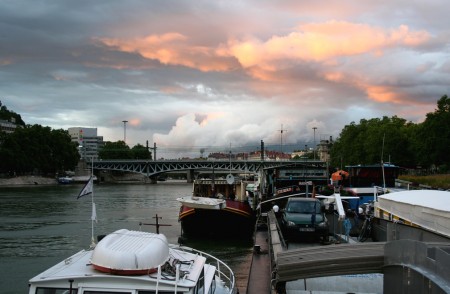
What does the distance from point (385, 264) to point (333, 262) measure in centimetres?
97

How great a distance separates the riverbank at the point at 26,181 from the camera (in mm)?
113444

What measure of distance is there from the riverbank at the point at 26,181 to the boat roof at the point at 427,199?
107149 mm

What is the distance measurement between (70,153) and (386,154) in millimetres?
91701

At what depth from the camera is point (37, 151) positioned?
12800 cm

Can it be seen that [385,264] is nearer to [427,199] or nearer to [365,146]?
[427,199]

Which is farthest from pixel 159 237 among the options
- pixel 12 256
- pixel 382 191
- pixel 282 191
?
pixel 382 191

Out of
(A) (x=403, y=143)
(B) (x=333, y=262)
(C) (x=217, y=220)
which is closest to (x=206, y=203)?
(C) (x=217, y=220)

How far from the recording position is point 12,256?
2611 centimetres

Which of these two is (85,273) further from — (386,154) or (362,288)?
(386,154)

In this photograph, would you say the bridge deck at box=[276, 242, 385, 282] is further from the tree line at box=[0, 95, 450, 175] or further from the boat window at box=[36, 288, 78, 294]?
the tree line at box=[0, 95, 450, 175]

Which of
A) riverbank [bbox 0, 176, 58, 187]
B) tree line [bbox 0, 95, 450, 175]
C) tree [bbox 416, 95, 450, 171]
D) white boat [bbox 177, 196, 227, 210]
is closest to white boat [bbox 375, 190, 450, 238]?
white boat [bbox 177, 196, 227, 210]

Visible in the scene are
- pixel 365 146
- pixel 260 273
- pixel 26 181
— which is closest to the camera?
pixel 260 273

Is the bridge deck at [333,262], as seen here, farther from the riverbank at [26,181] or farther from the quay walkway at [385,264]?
the riverbank at [26,181]

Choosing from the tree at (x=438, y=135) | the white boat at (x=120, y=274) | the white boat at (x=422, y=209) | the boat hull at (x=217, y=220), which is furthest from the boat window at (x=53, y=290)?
the tree at (x=438, y=135)
